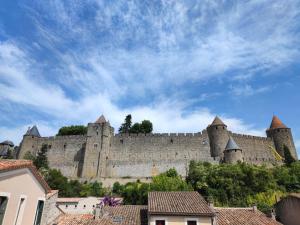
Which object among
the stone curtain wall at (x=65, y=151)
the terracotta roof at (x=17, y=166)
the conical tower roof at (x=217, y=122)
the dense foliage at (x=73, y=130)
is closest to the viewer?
the terracotta roof at (x=17, y=166)

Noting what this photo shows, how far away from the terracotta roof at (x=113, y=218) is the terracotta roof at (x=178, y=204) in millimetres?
1469

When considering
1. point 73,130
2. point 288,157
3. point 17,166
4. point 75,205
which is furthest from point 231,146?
point 17,166

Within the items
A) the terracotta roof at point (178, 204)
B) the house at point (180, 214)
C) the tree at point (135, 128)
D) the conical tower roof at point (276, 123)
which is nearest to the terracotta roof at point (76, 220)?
the house at point (180, 214)

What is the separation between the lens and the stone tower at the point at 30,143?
55.6 m

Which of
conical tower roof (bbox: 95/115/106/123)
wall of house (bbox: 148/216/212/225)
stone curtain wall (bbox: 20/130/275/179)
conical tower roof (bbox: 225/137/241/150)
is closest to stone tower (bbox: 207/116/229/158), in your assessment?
stone curtain wall (bbox: 20/130/275/179)

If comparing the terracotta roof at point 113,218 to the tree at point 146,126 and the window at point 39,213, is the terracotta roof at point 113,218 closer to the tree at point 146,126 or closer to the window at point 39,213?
the window at point 39,213

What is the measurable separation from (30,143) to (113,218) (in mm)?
42561

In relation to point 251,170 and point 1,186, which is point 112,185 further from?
point 1,186

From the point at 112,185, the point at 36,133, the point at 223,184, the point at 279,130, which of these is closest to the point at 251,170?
the point at 223,184

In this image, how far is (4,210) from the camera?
10977 millimetres

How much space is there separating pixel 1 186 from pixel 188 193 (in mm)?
13563

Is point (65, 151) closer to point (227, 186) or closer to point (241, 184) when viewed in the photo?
point (227, 186)

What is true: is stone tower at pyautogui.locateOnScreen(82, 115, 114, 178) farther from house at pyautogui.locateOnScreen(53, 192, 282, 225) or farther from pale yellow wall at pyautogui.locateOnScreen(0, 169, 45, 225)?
pale yellow wall at pyautogui.locateOnScreen(0, 169, 45, 225)

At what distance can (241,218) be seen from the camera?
1986 centimetres
